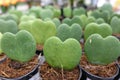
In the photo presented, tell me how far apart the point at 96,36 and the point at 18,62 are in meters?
0.30

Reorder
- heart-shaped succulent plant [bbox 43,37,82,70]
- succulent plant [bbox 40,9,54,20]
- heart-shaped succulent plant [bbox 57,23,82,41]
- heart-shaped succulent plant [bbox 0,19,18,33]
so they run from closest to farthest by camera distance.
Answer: heart-shaped succulent plant [bbox 43,37,82,70] < heart-shaped succulent plant [bbox 57,23,82,41] < heart-shaped succulent plant [bbox 0,19,18,33] < succulent plant [bbox 40,9,54,20]

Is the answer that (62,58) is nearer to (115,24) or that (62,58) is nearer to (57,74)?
(57,74)

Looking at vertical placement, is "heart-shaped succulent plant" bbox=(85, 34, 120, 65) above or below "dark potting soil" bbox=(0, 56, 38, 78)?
above

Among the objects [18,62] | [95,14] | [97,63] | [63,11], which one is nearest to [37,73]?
[18,62]

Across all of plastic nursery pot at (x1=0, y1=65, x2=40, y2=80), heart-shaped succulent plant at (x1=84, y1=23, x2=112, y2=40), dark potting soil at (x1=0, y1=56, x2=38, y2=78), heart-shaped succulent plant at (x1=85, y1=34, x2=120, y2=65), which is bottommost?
plastic nursery pot at (x1=0, y1=65, x2=40, y2=80)

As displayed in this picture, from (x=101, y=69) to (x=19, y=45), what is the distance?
30 cm

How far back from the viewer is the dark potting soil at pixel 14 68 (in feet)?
2.36

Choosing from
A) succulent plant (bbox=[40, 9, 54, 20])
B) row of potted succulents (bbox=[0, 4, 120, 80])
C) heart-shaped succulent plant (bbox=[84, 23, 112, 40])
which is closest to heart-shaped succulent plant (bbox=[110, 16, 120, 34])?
heart-shaped succulent plant (bbox=[84, 23, 112, 40])

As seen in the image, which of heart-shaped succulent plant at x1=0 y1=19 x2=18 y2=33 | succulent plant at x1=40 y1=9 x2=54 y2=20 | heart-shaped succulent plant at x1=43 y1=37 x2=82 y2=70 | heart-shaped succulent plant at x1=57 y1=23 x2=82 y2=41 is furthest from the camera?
succulent plant at x1=40 y1=9 x2=54 y2=20

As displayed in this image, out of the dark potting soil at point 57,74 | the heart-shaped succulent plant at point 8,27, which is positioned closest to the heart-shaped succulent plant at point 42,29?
the heart-shaped succulent plant at point 8,27

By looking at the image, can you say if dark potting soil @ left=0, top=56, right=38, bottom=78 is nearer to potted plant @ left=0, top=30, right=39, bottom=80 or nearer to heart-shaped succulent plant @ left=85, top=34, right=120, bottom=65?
potted plant @ left=0, top=30, right=39, bottom=80

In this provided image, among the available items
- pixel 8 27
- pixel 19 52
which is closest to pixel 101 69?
pixel 19 52

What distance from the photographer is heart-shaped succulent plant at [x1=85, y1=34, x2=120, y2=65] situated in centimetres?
73

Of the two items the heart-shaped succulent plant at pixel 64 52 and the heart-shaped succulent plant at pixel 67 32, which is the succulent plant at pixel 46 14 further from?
the heart-shaped succulent plant at pixel 64 52
